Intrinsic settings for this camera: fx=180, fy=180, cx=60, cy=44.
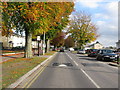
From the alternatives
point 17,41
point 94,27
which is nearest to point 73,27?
point 94,27

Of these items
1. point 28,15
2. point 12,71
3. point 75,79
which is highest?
point 28,15

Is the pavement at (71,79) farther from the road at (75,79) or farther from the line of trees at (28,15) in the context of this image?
the line of trees at (28,15)

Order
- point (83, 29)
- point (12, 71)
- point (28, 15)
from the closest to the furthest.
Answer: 1. point (12, 71)
2. point (28, 15)
3. point (83, 29)

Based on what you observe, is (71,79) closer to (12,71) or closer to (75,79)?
(75,79)

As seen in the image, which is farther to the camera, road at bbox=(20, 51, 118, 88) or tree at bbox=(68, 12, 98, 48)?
tree at bbox=(68, 12, 98, 48)

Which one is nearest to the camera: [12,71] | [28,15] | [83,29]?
[12,71]

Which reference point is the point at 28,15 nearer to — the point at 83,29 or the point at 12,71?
the point at 12,71

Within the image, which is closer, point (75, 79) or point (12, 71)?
point (75, 79)

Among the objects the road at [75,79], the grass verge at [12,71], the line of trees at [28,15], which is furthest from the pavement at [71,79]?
the line of trees at [28,15]

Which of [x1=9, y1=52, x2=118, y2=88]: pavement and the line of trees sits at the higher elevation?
the line of trees

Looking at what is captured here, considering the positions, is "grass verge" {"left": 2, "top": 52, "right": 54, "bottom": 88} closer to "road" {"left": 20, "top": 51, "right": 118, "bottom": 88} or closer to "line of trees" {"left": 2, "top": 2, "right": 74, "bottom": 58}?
"road" {"left": 20, "top": 51, "right": 118, "bottom": 88}

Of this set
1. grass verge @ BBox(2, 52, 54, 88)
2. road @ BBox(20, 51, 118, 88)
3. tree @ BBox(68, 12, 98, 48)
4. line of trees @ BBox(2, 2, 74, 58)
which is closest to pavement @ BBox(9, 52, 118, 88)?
road @ BBox(20, 51, 118, 88)

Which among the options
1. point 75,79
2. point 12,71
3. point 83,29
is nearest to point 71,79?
point 75,79

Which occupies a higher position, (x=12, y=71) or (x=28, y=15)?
(x=28, y=15)
